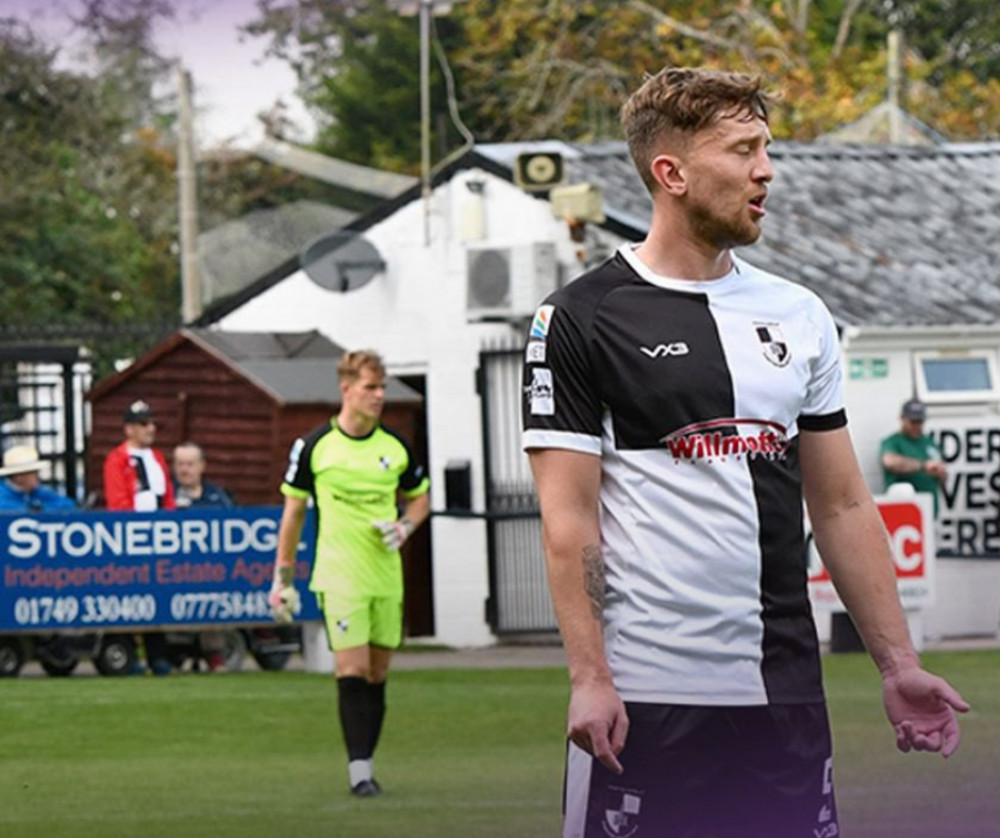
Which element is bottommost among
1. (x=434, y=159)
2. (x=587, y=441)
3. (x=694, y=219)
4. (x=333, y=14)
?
(x=587, y=441)

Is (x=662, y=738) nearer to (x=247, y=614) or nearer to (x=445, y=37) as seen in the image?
(x=247, y=614)

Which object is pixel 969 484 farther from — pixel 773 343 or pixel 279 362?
pixel 773 343

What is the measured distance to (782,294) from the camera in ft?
15.6

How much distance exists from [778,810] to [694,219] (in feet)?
3.12

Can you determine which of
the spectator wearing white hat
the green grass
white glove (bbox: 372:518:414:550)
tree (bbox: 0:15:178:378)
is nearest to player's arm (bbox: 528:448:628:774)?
the green grass

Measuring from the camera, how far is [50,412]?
2108 cm

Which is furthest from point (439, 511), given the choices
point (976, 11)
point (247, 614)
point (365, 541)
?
point (976, 11)

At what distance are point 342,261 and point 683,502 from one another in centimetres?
1813

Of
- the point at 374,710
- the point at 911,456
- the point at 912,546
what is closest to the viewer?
the point at 374,710

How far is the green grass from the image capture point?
10.4 meters

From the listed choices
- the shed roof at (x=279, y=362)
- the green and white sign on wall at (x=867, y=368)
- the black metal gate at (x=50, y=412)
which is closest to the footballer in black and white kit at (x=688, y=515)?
the black metal gate at (x=50, y=412)

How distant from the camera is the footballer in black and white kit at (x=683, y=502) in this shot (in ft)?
15.0

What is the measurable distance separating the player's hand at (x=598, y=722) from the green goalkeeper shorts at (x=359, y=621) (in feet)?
23.2

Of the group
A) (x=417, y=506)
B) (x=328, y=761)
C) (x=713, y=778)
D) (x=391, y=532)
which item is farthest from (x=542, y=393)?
(x=328, y=761)
